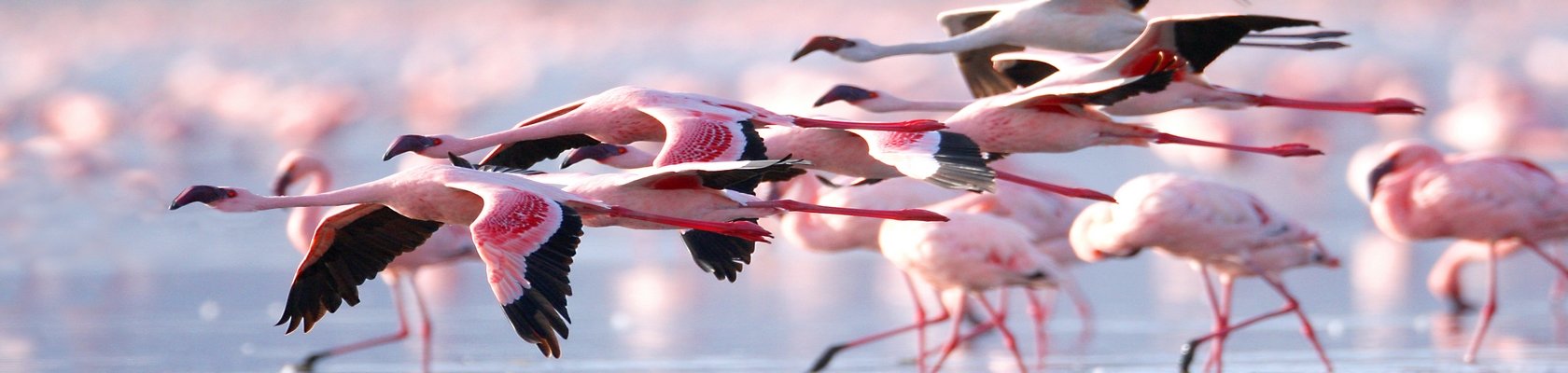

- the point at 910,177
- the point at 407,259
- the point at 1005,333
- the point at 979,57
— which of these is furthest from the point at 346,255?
the point at 1005,333

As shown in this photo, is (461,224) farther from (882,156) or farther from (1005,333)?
(1005,333)

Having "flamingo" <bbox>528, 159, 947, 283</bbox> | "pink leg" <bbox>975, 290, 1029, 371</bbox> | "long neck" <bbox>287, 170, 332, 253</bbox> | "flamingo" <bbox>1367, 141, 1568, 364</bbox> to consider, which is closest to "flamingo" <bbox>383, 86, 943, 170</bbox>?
"flamingo" <bbox>528, 159, 947, 283</bbox>

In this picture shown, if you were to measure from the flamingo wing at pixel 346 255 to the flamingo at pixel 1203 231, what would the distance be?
3.06 m

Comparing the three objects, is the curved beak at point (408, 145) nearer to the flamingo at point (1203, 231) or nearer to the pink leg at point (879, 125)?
the pink leg at point (879, 125)

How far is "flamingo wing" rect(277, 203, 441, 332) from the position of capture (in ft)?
21.6

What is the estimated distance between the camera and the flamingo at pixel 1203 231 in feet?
28.0

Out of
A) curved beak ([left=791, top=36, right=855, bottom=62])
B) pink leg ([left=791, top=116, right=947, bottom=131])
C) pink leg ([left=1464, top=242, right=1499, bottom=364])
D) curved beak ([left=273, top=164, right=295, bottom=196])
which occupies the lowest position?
pink leg ([left=1464, top=242, right=1499, bottom=364])

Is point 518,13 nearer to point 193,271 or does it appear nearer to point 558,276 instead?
point 193,271

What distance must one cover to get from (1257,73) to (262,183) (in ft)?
49.6

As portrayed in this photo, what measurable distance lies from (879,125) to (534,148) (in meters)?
1.45

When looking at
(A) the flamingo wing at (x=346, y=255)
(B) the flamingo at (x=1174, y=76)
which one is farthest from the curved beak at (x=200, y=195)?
(B) the flamingo at (x=1174, y=76)

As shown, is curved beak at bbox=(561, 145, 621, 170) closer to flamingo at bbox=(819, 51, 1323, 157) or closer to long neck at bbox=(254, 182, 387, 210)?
long neck at bbox=(254, 182, 387, 210)

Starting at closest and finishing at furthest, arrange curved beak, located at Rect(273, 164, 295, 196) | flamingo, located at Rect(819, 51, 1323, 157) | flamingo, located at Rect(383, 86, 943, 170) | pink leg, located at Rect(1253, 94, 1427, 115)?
flamingo, located at Rect(383, 86, 943, 170) < flamingo, located at Rect(819, 51, 1323, 157) < pink leg, located at Rect(1253, 94, 1427, 115) < curved beak, located at Rect(273, 164, 295, 196)

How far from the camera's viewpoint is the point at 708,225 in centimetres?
636
